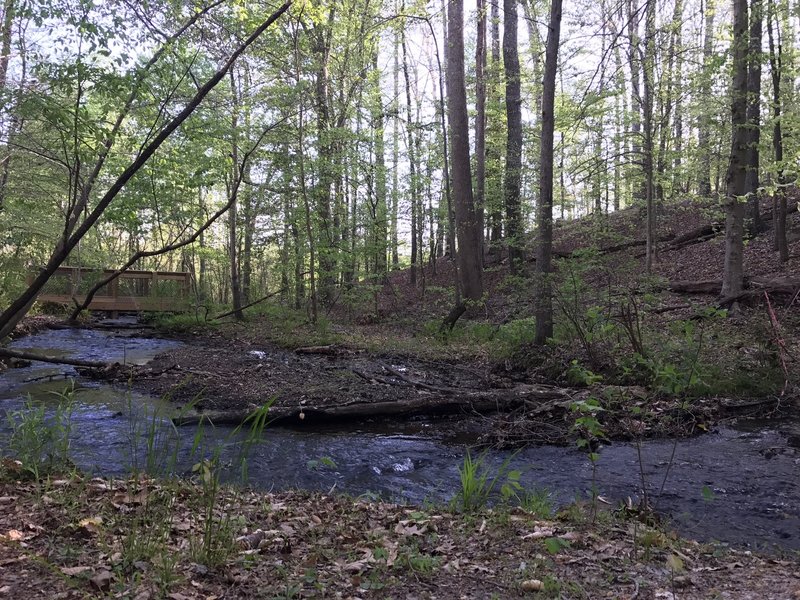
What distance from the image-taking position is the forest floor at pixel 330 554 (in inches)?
94.1

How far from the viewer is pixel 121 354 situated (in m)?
11.6

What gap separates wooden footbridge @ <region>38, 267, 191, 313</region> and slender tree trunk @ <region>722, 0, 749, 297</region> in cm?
1579

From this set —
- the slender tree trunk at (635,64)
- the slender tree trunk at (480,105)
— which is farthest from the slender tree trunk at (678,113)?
the slender tree trunk at (480,105)

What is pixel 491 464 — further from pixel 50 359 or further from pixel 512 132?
pixel 512 132

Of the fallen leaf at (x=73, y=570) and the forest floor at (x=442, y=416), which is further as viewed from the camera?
the forest floor at (x=442, y=416)

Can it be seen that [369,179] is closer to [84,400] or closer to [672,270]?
[672,270]

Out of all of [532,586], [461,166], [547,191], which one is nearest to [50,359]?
[532,586]

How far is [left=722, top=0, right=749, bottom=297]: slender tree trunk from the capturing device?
8680 mm

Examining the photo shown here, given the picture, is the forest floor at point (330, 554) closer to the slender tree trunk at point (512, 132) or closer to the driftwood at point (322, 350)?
the driftwood at point (322, 350)

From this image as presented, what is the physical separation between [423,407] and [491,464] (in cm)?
182

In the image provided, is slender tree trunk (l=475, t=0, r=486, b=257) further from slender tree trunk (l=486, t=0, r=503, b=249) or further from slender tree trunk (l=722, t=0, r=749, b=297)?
slender tree trunk (l=722, t=0, r=749, b=297)

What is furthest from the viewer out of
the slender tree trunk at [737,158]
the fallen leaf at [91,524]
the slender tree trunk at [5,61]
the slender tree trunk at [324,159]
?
the slender tree trunk at [324,159]

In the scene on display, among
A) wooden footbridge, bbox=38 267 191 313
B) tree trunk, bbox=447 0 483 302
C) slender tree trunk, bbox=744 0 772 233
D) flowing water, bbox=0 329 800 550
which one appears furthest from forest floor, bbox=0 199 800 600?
wooden footbridge, bbox=38 267 191 313

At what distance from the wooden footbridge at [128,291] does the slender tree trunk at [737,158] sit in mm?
15788
